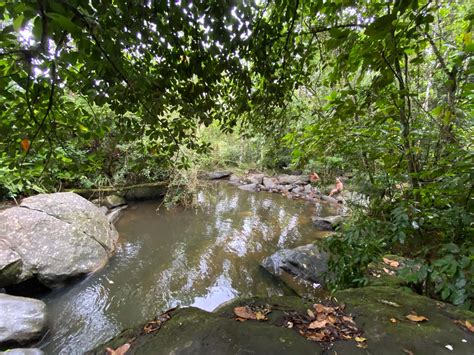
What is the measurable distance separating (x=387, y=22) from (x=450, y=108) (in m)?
1.16

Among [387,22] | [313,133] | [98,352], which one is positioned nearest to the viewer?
[387,22]

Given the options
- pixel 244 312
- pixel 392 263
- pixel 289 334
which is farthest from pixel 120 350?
pixel 392 263

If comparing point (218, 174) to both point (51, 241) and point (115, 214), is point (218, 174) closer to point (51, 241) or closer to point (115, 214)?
point (115, 214)

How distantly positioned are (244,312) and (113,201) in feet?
20.2

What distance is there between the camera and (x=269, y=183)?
36.5 ft

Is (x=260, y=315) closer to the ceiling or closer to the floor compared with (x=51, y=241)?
closer to the ceiling

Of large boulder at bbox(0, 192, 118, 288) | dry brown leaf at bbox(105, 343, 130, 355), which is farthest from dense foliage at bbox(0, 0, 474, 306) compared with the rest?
large boulder at bbox(0, 192, 118, 288)

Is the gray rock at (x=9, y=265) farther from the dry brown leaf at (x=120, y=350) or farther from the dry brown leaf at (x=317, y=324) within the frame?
the dry brown leaf at (x=317, y=324)

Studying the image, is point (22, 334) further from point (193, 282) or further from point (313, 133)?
point (313, 133)

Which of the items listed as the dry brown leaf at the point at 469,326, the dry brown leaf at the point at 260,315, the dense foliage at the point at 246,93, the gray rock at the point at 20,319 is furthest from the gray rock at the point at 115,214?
the dry brown leaf at the point at 469,326

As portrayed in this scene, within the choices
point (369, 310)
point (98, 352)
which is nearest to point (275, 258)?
point (369, 310)

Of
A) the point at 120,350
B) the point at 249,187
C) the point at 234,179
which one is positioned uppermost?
the point at 120,350

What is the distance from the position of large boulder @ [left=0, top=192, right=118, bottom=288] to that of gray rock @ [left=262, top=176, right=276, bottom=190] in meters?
7.24

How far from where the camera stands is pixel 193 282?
396 cm
